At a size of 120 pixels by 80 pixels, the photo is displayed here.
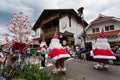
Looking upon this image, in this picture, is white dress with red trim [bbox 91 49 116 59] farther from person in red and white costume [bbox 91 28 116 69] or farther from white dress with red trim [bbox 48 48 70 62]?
white dress with red trim [bbox 48 48 70 62]

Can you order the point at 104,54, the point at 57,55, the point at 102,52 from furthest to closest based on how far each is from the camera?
the point at 102,52, the point at 104,54, the point at 57,55

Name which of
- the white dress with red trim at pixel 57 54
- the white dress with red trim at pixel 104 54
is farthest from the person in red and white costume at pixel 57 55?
the white dress with red trim at pixel 104 54

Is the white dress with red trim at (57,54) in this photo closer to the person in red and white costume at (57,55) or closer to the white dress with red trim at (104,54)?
the person in red and white costume at (57,55)

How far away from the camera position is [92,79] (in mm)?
7371

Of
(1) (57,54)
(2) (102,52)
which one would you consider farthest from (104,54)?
(1) (57,54)

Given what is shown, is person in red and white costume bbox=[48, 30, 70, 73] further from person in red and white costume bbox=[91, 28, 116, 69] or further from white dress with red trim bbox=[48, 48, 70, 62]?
person in red and white costume bbox=[91, 28, 116, 69]

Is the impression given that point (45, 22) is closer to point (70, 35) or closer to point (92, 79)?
point (70, 35)

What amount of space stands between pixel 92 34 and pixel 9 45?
16653mm

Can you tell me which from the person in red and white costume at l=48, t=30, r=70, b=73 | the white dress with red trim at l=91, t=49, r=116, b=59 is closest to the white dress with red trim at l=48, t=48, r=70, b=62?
the person in red and white costume at l=48, t=30, r=70, b=73

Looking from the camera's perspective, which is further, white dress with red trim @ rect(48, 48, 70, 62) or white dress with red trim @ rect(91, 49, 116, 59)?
white dress with red trim @ rect(91, 49, 116, 59)

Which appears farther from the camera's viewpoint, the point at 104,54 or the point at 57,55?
the point at 104,54

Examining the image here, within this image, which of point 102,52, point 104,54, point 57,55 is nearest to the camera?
point 57,55

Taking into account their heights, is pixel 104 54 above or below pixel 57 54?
below

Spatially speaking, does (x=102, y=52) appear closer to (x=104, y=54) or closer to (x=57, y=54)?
(x=104, y=54)
